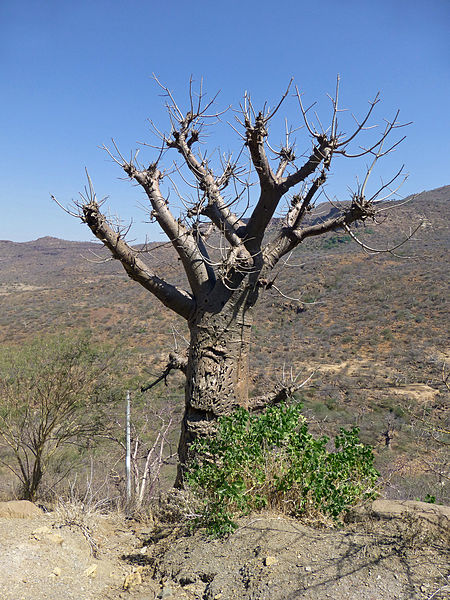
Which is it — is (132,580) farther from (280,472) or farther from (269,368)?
(269,368)

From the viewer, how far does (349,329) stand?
2152cm

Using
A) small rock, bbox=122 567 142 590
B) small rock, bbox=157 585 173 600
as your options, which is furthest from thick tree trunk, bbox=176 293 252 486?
small rock, bbox=157 585 173 600

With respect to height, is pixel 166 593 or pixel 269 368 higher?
pixel 166 593

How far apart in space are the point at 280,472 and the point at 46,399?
5865 millimetres

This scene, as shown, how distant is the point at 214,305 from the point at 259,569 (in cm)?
232

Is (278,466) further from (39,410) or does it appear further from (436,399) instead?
(436,399)

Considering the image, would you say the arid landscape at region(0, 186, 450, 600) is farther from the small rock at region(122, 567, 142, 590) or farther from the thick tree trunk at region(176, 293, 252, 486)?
the thick tree trunk at region(176, 293, 252, 486)

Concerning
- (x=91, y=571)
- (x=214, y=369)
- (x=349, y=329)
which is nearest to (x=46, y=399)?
(x=214, y=369)

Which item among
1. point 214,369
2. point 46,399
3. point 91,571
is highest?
point 214,369

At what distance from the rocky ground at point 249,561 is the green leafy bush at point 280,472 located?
0.16 m

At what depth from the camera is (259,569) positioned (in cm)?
252

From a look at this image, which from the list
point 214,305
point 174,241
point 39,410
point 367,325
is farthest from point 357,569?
point 367,325

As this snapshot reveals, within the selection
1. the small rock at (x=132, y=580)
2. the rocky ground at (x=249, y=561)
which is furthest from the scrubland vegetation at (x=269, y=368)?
the small rock at (x=132, y=580)

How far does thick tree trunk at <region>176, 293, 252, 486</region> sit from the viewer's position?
4.01 metres
